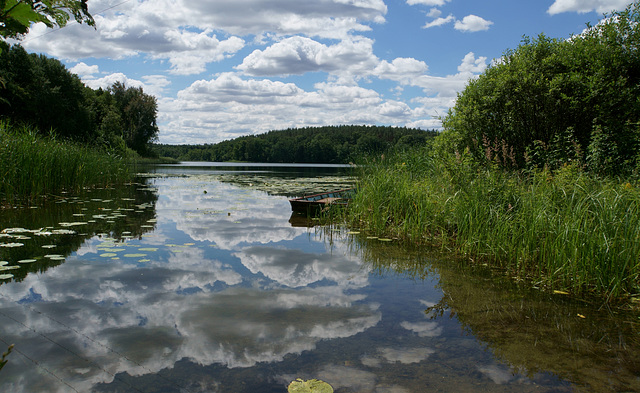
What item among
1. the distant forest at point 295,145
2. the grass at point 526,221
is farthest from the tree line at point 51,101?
the distant forest at point 295,145

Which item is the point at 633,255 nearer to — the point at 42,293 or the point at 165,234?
the point at 42,293

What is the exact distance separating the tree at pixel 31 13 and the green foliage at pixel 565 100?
27.9ft

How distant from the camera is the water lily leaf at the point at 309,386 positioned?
2579 millimetres

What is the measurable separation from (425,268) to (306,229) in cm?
344

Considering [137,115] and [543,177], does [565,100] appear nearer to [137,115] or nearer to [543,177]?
[543,177]

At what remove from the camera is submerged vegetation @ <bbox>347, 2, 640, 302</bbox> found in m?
4.73

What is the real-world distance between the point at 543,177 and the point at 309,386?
586cm

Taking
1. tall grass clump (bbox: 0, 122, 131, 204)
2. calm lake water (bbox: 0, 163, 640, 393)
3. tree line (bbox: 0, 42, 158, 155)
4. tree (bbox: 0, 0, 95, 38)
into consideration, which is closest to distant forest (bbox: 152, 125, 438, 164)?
tree line (bbox: 0, 42, 158, 155)

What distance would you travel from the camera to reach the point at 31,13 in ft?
3.53

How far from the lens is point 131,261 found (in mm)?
5488

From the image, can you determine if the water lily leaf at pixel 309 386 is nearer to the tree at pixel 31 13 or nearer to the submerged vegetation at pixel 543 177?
the tree at pixel 31 13

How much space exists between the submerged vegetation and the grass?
19 millimetres

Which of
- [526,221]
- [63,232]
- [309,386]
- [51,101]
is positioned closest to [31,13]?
[309,386]

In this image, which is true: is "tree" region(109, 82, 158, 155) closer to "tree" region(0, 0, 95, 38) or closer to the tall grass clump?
the tall grass clump
